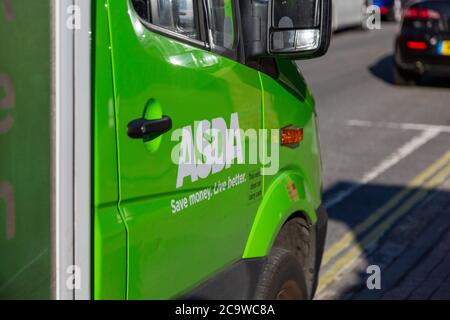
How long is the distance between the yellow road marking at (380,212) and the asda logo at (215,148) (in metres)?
2.99

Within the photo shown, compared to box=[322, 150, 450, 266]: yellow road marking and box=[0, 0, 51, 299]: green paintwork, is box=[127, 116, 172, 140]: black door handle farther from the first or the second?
box=[322, 150, 450, 266]: yellow road marking

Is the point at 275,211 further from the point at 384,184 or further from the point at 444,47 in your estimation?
the point at 444,47

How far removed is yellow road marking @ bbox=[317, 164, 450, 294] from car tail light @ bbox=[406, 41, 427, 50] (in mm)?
5067

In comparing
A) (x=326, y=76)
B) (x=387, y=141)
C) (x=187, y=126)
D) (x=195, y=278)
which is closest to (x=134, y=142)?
(x=187, y=126)

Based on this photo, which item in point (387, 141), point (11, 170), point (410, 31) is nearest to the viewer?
point (11, 170)

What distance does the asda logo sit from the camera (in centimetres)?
373

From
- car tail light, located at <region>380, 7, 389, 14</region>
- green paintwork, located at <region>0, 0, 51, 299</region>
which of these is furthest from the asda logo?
car tail light, located at <region>380, 7, 389, 14</region>

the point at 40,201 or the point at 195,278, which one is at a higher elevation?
the point at 40,201

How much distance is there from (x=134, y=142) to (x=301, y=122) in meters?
1.49

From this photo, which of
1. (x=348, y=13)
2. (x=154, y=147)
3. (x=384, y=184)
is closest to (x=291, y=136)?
(x=154, y=147)

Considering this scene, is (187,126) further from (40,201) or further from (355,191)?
(355,191)

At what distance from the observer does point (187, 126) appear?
3746 mm

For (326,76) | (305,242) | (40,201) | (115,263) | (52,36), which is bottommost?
(326,76)

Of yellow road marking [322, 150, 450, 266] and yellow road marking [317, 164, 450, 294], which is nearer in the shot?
yellow road marking [317, 164, 450, 294]
